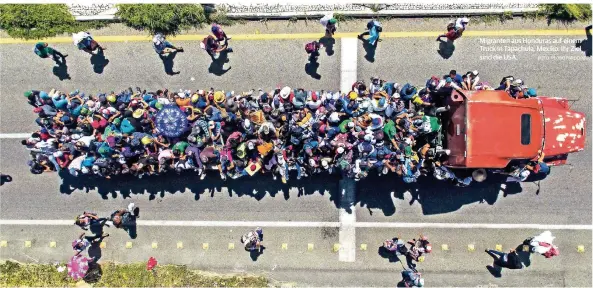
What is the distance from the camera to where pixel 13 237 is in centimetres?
1371

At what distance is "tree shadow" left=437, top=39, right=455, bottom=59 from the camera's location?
13102 millimetres

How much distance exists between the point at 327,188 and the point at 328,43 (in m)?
4.61

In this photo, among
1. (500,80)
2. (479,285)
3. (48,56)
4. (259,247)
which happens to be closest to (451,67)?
(500,80)

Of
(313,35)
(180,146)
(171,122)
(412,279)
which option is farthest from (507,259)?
(171,122)

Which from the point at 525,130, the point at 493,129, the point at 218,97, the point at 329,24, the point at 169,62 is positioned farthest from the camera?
the point at 169,62

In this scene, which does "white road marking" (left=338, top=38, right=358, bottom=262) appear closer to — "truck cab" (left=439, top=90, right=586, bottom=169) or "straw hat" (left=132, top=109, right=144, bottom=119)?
"truck cab" (left=439, top=90, right=586, bottom=169)

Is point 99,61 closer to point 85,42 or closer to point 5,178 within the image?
point 85,42

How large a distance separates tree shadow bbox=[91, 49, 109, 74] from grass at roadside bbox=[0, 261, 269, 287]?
6418 millimetres

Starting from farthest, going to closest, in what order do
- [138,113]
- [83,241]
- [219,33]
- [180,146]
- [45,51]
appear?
1. [83,241]
2. [45,51]
3. [219,33]
4. [180,146]
5. [138,113]

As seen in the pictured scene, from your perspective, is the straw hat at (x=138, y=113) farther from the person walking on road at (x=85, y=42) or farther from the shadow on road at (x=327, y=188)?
the person walking on road at (x=85, y=42)

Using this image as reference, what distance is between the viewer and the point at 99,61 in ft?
44.2

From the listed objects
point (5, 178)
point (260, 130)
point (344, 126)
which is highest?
point (344, 126)

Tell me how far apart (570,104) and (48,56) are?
16560 millimetres

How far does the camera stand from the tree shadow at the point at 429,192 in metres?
13.1
